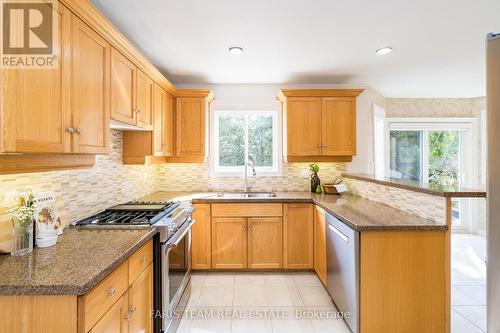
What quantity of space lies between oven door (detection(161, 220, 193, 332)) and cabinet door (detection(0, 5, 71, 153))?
946mm

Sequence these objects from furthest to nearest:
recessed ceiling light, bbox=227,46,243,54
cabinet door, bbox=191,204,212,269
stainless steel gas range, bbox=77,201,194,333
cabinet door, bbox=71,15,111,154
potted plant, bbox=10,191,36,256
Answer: cabinet door, bbox=191,204,212,269 < recessed ceiling light, bbox=227,46,243,54 < stainless steel gas range, bbox=77,201,194,333 < cabinet door, bbox=71,15,111,154 < potted plant, bbox=10,191,36,256

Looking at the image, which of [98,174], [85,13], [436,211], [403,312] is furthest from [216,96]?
[403,312]

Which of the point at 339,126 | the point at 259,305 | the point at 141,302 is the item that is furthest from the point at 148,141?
the point at 339,126

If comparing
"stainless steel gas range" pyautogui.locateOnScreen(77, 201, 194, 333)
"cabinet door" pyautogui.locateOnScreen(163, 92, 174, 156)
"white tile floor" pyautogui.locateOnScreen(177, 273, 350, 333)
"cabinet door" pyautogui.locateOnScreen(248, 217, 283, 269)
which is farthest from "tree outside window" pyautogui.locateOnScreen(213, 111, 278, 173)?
"white tile floor" pyautogui.locateOnScreen(177, 273, 350, 333)

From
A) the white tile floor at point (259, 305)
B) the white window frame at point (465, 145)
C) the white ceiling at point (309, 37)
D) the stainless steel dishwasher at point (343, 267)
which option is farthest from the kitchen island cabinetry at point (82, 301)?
the white window frame at point (465, 145)

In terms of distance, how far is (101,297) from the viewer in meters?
1.10

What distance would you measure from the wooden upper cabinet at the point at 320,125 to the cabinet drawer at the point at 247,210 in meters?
0.76

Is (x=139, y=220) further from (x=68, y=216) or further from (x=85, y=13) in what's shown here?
(x=85, y=13)

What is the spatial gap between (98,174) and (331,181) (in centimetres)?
283

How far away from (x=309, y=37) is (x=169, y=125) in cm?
185

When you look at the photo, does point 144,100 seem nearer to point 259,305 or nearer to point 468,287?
point 259,305

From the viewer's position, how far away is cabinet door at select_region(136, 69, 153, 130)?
2211 millimetres

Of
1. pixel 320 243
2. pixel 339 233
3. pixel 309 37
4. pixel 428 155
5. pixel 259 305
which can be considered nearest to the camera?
pixel 339 233

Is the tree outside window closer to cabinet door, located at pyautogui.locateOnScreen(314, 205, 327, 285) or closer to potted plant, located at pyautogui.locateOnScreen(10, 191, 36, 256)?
cabinet door, located at pyautogui.locateOnScreen(314, 205, 327, 285)
